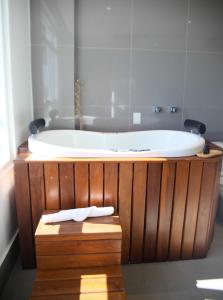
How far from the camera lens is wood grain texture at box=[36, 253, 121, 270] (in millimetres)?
1459

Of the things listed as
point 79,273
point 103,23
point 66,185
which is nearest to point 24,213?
point 66,185

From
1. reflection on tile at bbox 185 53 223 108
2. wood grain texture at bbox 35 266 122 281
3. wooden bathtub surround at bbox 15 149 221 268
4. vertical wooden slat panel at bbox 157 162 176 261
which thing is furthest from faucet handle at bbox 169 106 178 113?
wood grain texture at bbox 35 266 122 281

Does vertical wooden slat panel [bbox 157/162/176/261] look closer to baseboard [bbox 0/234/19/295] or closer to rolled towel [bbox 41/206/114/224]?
rolled towel [bbox 41/206/114/224]

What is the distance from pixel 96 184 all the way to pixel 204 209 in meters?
0.82

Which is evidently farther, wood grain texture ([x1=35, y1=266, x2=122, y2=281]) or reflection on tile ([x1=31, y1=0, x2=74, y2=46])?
reflection on tile ([x1=31, y1=0, x2=74, y2=46])

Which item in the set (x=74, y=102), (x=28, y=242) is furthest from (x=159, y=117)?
(x=28, y=242)

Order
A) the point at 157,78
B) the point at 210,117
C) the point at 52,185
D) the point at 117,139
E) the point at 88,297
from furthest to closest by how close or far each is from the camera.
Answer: the point at 210,117 < the point at 157,78 < the point at 117,139 < the point at 52,185 < the point at 88,297

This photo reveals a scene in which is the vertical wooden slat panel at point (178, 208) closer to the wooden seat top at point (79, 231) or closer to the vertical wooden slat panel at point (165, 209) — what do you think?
the vertical wooden slat panel at point (165, 209)

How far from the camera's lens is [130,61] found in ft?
8.64

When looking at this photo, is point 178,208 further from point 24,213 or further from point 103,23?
point 103,23

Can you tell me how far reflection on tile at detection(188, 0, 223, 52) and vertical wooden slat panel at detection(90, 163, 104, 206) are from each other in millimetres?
1773

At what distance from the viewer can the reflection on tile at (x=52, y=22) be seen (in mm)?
2402

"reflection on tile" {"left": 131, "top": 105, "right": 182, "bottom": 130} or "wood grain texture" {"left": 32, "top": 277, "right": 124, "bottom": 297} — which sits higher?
"reflection on tile" {"left": 131, "top": 105, "right": 182, "bottom": 130}

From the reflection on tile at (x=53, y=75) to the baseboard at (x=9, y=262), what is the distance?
1.35 m
